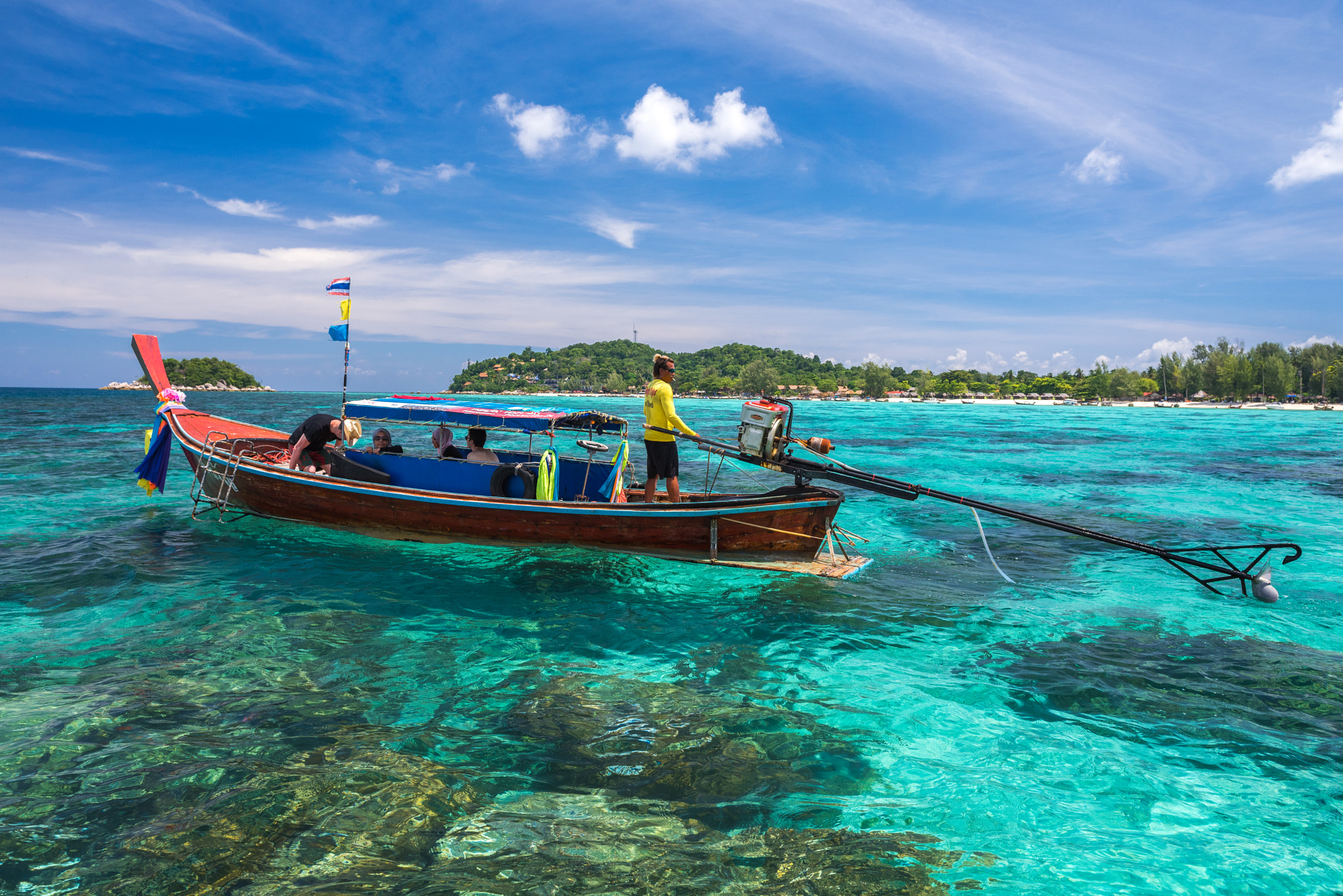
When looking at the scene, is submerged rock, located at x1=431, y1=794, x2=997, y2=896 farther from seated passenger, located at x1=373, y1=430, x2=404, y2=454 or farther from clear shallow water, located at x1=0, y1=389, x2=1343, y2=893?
seated passenger, located at x1=373, y1=430, x2=404, y2=454

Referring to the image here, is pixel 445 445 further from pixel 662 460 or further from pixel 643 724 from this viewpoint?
pixel 643 724

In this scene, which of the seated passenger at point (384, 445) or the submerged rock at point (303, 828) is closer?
the submerged rock at point (303, 828)

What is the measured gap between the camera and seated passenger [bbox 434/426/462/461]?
1256 centimetres

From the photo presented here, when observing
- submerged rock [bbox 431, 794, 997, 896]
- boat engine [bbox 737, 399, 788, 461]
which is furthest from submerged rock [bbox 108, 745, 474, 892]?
boat engine [bbox 737, 399, 788, 461]

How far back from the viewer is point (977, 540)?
1445 centimetres

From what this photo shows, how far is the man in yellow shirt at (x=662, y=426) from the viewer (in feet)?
31.4

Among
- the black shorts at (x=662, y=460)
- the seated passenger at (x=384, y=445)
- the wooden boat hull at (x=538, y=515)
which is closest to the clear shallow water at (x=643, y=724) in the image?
the wooden boat hull at (x=538, y=515)

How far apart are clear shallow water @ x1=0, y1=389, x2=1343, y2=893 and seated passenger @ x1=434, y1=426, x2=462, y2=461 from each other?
1776 millimetres

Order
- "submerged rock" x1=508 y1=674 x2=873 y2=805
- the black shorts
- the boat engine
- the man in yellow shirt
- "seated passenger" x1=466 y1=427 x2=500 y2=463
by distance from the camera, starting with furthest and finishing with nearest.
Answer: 1. "seated passenger" x1=466 y1=427 x2=500 y2=463
2. the black shorts
3. the man in yellow shirt
4. the boat engine
5. "submerged rock" x1=508 y1=674 x2=873 y2=805

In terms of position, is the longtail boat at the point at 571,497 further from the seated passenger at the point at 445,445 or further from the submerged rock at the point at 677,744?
the submerged rock at the point at 677,744

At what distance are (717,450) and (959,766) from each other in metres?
5.08

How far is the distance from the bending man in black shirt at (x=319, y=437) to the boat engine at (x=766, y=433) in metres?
7.49

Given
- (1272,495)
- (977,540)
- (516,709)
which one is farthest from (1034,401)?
(516,709)

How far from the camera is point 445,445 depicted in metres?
12.6
